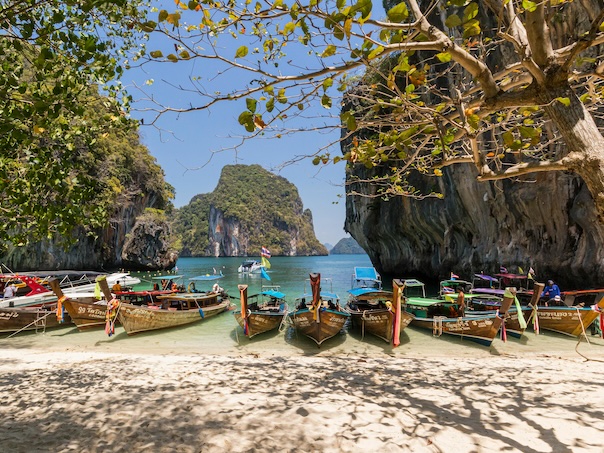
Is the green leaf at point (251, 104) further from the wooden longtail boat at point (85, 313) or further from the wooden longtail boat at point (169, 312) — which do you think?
the wooden longtail boat at point (85, 313)

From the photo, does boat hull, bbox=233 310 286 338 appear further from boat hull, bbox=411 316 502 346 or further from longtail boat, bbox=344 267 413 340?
boat hull, bbox=411 316 502 346

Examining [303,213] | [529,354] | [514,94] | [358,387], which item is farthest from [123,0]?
[303,213]

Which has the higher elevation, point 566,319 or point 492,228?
point 492,228

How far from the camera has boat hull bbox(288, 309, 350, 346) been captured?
9.16 metres

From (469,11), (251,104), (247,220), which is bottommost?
(251,104)

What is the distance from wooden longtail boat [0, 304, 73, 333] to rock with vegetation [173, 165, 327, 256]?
9747cm

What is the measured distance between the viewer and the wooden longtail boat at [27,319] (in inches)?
408

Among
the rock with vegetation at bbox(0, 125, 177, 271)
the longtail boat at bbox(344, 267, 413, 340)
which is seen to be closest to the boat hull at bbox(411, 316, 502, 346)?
the longtail boat at bbox(344, 267, 413, 340)

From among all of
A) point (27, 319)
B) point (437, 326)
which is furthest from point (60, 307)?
point (437, 326)

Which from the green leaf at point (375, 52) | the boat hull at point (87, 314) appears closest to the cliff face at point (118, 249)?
the boat hull at point (87, 314)

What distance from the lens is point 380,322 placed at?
31.6 ft

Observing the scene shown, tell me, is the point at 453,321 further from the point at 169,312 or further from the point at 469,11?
the point at 169,312

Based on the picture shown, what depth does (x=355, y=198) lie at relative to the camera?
32.2 m

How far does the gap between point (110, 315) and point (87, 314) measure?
131cm
